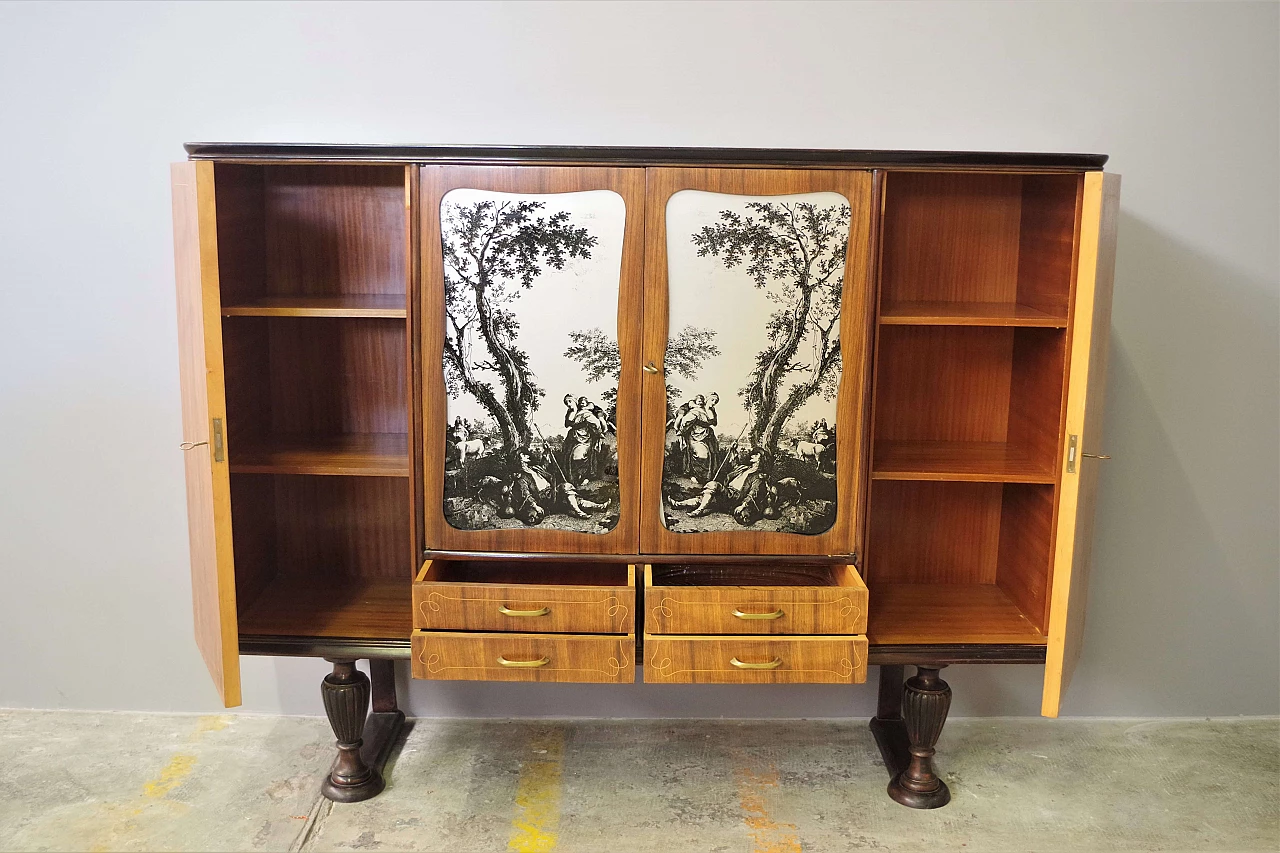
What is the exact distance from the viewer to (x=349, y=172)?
2.53 meters

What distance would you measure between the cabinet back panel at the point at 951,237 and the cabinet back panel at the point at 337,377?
1284 millimetres

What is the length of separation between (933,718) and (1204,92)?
5.65ft

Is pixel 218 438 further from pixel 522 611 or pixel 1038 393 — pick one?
pixel 1038 393

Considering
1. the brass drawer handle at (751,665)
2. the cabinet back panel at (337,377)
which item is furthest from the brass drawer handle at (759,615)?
the cabinet back panel at (337,377)

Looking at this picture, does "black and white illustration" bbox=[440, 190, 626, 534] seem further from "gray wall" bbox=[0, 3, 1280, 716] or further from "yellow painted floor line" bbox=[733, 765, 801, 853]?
"yellow painted floor line" bbox=[733, 765, 801, 853]

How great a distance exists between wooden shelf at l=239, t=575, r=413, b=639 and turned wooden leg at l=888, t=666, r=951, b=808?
1.22m

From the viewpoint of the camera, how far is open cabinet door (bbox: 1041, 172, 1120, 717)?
81.0 inches

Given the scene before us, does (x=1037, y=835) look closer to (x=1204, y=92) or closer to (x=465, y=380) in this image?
(x=465, y=380)

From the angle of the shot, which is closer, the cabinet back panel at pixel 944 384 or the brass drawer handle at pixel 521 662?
the brass drawer handle at pixel 521 662

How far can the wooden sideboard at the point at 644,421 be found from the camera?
2.10 metres

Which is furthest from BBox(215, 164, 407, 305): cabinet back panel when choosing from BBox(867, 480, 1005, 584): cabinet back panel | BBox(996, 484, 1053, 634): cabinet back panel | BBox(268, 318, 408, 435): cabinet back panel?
BBox(996, 484, 1053, 634): cabinet back panel

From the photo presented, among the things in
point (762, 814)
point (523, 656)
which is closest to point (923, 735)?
point (762, 814)

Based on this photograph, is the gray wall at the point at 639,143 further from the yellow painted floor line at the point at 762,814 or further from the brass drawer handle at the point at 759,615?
the brass drawer handle at the point at 759,615

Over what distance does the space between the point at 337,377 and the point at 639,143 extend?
99cm
